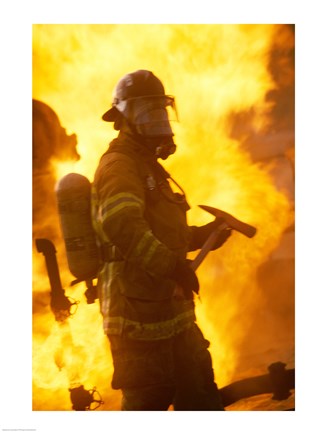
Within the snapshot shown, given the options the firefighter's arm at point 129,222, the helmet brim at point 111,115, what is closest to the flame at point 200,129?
the helmet brim at point 111,115

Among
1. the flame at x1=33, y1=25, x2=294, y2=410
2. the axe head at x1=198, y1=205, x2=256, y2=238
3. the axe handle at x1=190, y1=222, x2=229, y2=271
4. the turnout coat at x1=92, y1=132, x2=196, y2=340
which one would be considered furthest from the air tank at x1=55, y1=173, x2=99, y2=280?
the axe head at x1=198, y1=205, x2=256, y2=238

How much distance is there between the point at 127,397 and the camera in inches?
137

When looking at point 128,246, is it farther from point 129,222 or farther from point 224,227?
point 224,227

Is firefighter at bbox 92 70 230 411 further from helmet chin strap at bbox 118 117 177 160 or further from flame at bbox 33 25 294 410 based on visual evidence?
flame at bbox 33 25 294 410

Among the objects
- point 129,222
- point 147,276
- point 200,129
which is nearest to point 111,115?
point 200,129

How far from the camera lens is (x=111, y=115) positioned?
3.69 metres

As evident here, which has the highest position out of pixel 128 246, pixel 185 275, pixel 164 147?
pixel 164 147

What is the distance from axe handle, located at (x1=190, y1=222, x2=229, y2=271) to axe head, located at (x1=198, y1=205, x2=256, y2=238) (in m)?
0.03

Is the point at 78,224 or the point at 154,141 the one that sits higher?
the point at 154,141

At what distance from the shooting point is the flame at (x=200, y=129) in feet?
12.4

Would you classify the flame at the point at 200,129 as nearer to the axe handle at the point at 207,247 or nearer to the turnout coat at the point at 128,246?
the axe handle at the point at 207,247

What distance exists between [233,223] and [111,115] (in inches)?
32.4
